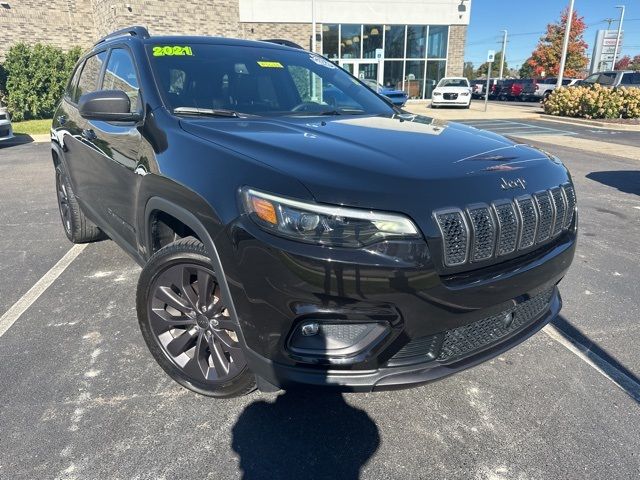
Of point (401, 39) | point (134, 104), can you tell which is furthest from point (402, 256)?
point (401, 39)

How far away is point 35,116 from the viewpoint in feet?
55.7

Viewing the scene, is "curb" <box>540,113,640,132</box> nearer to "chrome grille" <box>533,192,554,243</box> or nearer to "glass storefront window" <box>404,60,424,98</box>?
"glass storefront window" <box>404,60,424,98</box>

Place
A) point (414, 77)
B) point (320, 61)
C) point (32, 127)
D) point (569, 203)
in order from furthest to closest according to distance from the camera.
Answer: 1. point (414, 77)
2. point (32, 127)
3. point (320, 61)
4. point (569, 203)

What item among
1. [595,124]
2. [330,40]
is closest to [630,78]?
[595,124]

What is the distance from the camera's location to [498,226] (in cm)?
195

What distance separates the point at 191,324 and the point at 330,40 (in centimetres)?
2543

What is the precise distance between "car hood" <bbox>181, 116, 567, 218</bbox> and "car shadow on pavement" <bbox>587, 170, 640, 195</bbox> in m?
5.94

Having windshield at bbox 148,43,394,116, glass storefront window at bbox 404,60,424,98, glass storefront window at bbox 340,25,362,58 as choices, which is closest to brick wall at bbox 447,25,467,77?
glass storefront window at bbox 404,60,424,98

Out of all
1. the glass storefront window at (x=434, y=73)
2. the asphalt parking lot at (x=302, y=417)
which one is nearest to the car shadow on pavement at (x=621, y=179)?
the asphalt parking lot at (x=302, y=417)

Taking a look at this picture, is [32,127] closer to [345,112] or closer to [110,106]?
[110,106]

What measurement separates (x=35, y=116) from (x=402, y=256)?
19.1m

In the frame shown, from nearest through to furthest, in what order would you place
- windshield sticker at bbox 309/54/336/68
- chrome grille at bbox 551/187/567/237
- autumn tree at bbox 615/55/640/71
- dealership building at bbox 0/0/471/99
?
chrome grille at bbox 551/187/567/237, windshield sticker at bbox 309/54/336/68, dealership building at bbox 0/0/471/99, autumn tree at bbox 615/55/640/71

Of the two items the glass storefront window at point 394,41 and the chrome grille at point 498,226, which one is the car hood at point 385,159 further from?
the glass storefront window at point 394,41

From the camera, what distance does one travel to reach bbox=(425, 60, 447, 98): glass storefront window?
27078mm
